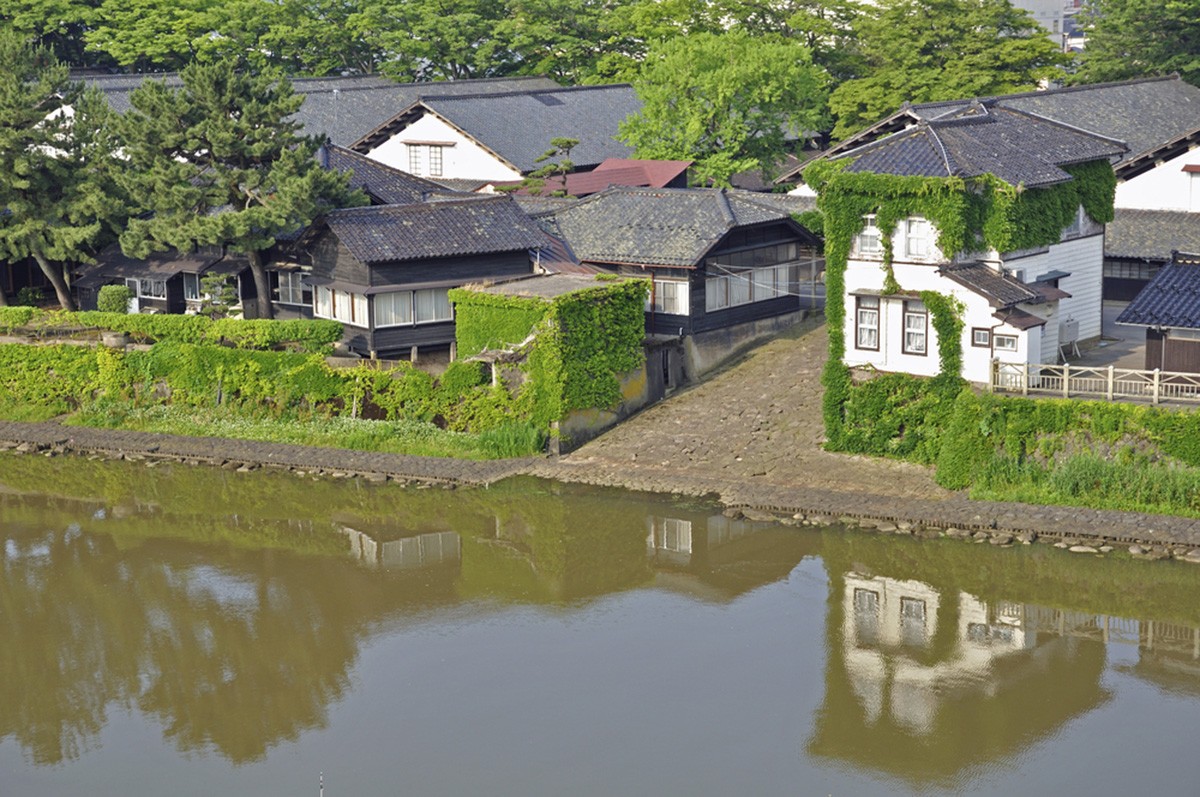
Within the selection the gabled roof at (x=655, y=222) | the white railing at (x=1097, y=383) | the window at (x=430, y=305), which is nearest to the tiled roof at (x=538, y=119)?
the gabled roof at (x=655, y=222)

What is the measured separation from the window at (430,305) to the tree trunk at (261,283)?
5626 mm

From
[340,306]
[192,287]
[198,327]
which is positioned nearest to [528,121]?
[192,287]

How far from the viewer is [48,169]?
47969 millimetres

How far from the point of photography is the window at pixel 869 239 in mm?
37750

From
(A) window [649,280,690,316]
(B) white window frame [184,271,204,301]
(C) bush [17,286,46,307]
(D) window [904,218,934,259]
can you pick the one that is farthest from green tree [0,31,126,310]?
(D) window [904,218,934,259]

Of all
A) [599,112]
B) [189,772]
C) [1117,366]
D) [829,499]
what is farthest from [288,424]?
[599,112]

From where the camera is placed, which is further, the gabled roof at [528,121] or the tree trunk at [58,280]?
the gabled roof at [528,121]

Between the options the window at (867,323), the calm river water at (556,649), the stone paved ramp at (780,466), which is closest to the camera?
the calm river water at (556,649)

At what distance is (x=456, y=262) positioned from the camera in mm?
44469

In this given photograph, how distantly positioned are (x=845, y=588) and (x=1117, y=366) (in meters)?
10.9

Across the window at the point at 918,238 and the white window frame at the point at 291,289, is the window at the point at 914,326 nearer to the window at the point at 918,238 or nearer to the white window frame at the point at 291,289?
the window at the point at 918,238

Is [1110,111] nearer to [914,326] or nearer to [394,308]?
[914,326]

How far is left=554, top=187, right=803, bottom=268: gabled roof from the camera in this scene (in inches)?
1725

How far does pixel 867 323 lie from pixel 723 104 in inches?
823
